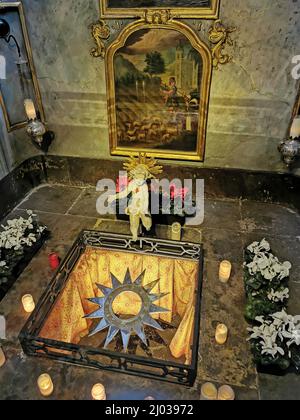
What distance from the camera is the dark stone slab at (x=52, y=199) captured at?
5.19m

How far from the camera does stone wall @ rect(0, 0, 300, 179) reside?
4039 mm

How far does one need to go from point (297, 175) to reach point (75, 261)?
3.43 meters

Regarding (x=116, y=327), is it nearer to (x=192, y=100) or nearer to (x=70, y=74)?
(x=192, y=100)

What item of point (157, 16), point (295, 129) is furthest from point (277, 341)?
point (157, 16)

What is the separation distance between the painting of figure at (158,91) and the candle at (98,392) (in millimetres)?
Result: 3431

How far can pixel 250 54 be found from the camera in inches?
166

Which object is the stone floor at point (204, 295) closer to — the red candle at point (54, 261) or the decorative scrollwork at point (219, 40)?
the red candle at point (54, 261)

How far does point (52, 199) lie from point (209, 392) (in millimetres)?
3773

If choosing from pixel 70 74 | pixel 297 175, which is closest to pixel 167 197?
pixel 297 175

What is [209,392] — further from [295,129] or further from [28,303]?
[295,129]

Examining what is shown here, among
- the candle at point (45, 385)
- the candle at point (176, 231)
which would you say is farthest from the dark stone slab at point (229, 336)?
the candle at point (45, 385)

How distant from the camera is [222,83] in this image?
448 centimetres

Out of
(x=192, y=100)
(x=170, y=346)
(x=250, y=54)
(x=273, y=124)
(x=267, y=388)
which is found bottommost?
(x=170, y=346)

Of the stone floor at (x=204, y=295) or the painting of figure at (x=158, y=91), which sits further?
the painting of figure at (x=158, y=91)
